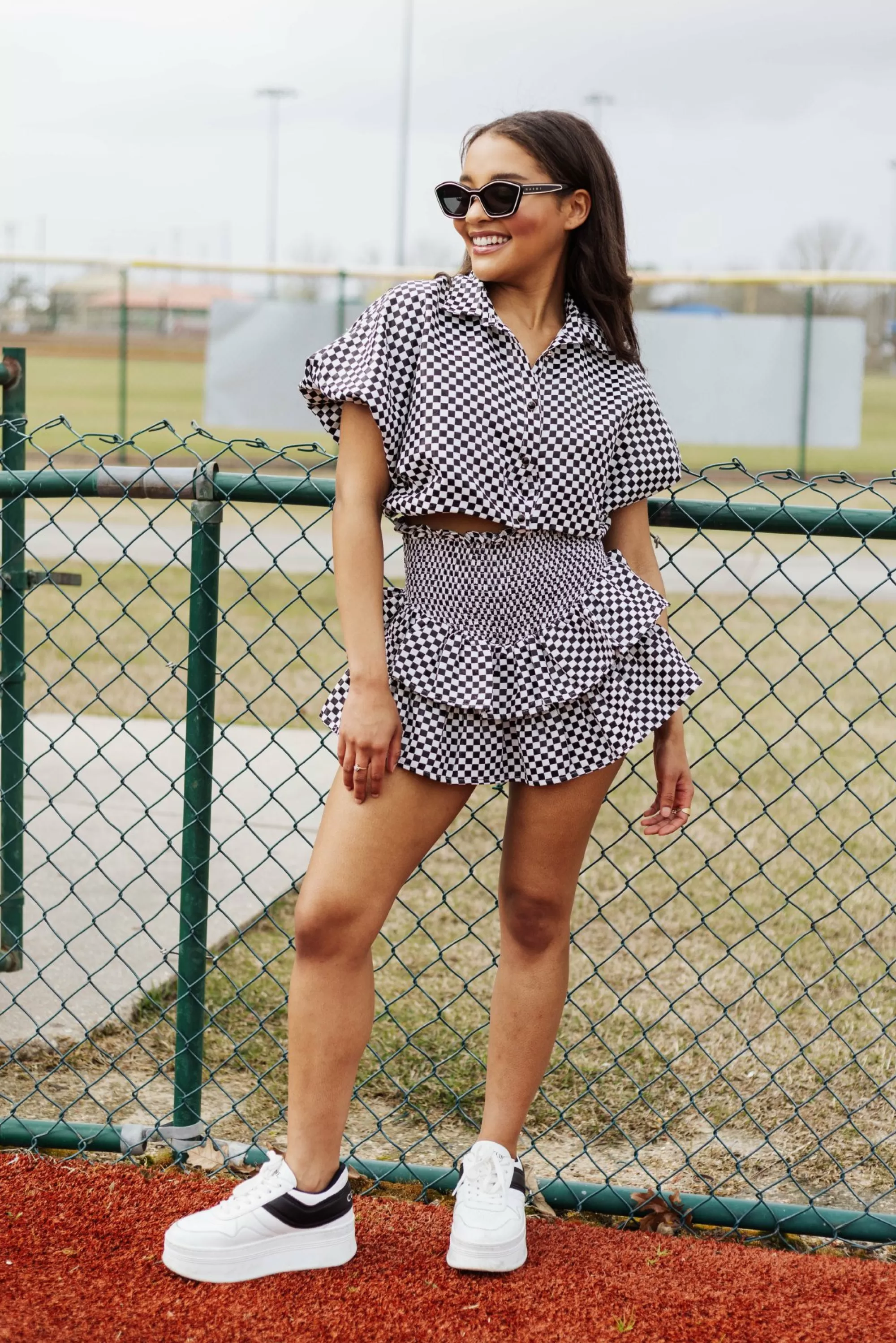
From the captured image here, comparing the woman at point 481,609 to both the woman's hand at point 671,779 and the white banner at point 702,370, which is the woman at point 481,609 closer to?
the woman's hand at point 671,779

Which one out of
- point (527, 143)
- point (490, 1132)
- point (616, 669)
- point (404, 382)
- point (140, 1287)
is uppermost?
point (527, 143)

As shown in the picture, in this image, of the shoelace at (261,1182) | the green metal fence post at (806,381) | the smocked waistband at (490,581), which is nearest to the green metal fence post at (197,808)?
the shoelace at (261,1182)

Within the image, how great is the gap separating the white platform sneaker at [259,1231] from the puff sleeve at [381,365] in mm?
1114

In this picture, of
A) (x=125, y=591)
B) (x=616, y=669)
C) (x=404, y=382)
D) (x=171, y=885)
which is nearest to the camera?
(x=404, y=382)

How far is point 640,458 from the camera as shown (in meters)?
2.18

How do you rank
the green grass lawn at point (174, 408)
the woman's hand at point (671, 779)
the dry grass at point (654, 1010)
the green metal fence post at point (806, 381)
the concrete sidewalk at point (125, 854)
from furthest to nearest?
the green grass lawn at point (174, 408) → the green metal fence post at point (806, 381) → the concrete sidewalk at point (125, 854) → the dry grass at point (654, 1010) → the woman's hand at point (671, 779)

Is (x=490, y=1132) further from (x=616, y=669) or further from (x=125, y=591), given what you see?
(x=125, y=591)

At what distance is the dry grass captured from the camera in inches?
115

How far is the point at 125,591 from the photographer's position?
345 inches

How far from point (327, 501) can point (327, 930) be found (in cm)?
78

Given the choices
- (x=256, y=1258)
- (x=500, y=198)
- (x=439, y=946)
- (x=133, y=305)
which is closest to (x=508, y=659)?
(x=500, y=198)

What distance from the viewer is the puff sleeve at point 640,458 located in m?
2.17

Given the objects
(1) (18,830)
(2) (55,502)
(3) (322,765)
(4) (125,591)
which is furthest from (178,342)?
(1) (18,830)

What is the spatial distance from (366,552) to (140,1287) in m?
1.18
